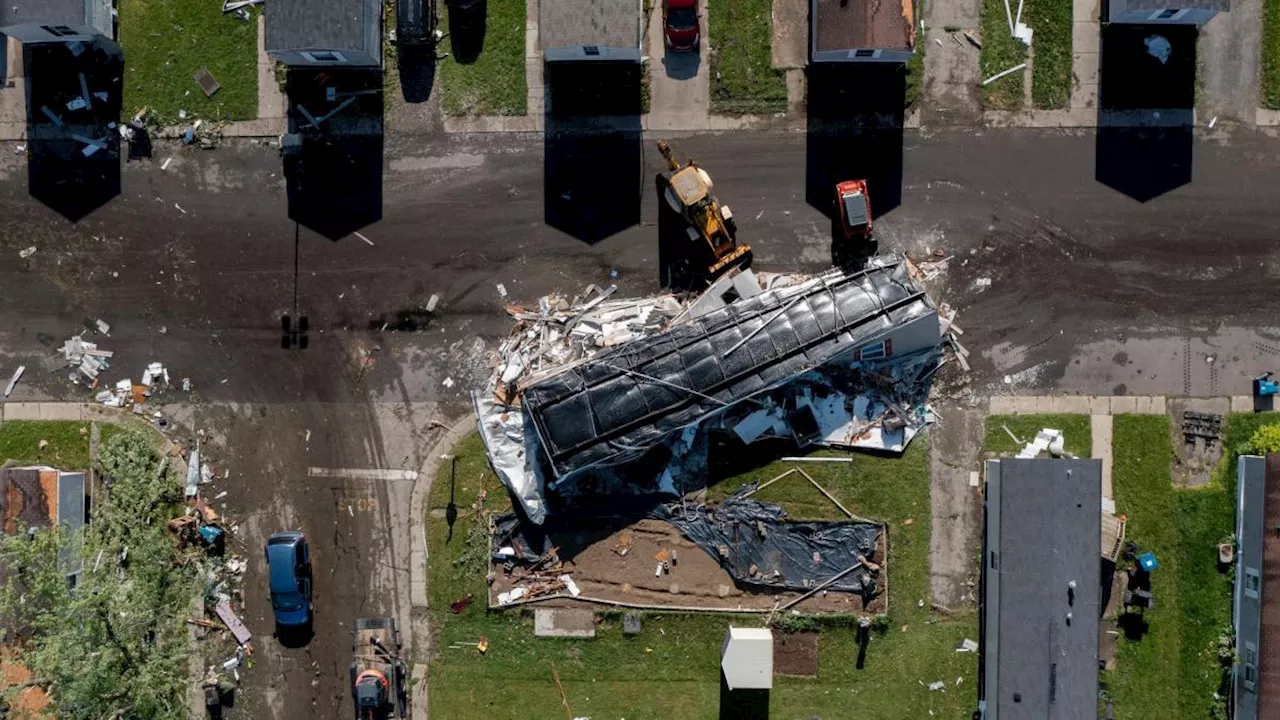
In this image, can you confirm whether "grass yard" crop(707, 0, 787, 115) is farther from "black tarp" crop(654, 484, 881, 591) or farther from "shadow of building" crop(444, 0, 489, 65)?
"black tarp" crop(654, 484, 881, 591)

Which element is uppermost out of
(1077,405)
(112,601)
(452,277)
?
(452,277)

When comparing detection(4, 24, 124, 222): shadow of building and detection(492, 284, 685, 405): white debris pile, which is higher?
detection(4, 24, 124, 222): shadow of building

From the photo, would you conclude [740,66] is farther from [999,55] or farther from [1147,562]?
[1147,562]

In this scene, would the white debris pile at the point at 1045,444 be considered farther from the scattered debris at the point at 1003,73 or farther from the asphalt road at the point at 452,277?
the scattered debris at the point at 1003,73

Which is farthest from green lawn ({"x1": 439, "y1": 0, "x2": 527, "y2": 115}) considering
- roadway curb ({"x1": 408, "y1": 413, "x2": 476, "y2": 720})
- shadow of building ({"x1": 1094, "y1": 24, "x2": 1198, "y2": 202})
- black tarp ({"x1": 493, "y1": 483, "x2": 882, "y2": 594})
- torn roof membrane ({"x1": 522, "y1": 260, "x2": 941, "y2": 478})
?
shadow of building ({"x1": 1094, "y1": 24, "x2": 1198, "y2": 202})

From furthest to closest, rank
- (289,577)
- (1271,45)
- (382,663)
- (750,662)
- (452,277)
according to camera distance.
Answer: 1. (452,277)
2. (382,663)
3. (1271,45)
4. (289,577)
5. (750,662)

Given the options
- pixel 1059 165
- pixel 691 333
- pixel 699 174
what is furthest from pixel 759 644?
pixel 1059 165

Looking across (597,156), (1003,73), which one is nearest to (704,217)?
(597,156)

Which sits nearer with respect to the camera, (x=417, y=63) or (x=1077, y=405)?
(x=1077, y=405)
